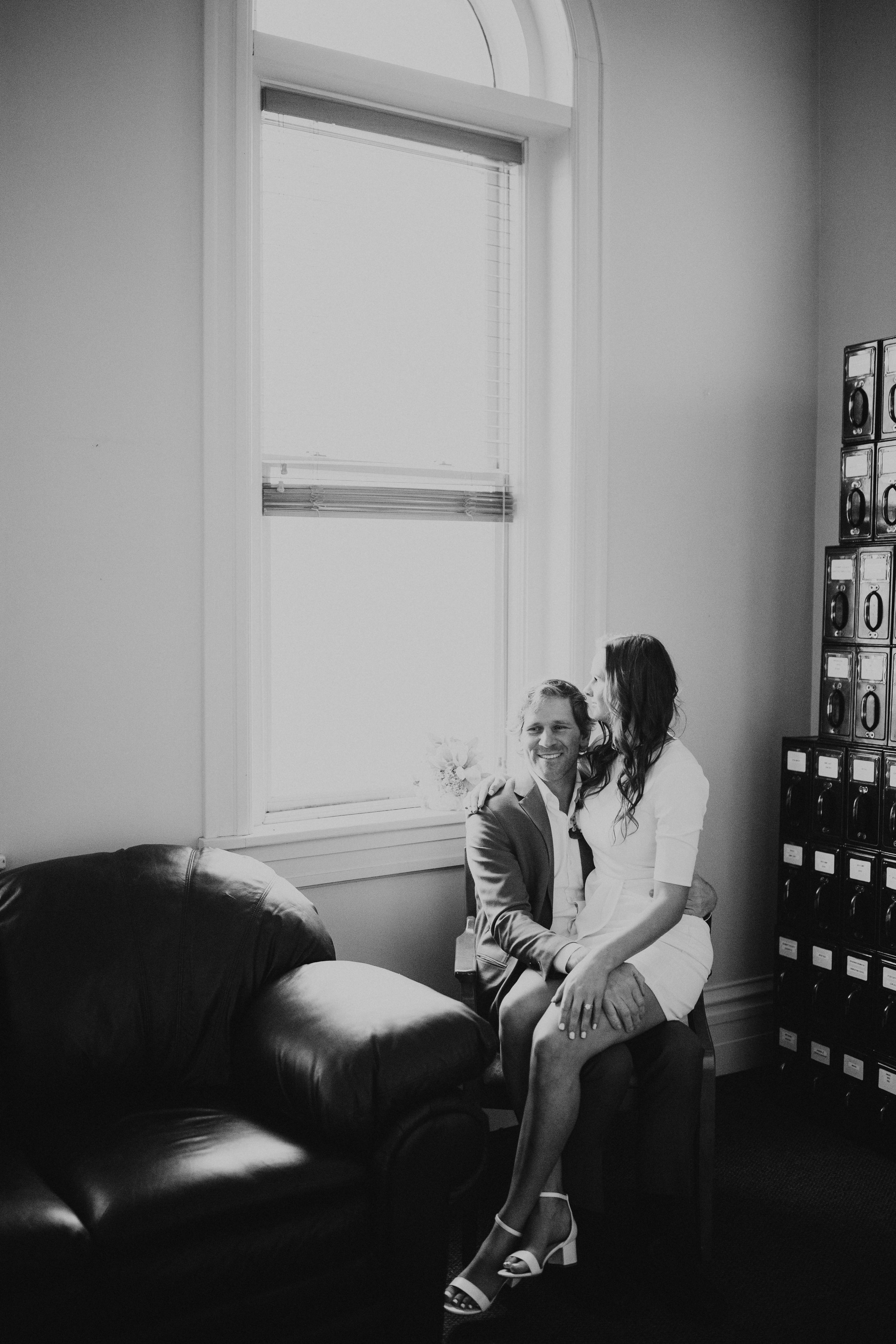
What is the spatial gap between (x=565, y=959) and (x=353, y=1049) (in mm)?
609

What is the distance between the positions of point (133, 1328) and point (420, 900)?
57.3 inches

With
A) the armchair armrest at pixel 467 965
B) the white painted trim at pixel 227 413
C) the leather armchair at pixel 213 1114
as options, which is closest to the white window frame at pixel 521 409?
the white painted trim at pixel 227 413

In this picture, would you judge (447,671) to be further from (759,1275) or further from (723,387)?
(759,1275)

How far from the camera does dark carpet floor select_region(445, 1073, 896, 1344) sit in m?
2.24

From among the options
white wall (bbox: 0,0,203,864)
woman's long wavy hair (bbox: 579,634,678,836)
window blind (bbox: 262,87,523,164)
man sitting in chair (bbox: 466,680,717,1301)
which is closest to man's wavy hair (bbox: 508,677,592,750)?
man sitting in chair (bbox: 466,680,717,1301)

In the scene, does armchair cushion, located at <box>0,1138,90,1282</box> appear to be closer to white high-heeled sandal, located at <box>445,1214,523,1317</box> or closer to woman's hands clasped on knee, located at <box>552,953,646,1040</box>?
white high-heeled sandal, located at <box>445,1214,523,1317</box>

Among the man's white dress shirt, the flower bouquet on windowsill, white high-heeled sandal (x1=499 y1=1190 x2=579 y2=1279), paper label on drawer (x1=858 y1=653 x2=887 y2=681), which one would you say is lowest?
white high-heeled sandal (x1=499 y1=1190 x2=579 y2=1279)

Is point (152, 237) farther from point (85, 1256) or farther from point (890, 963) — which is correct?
point (890, 963)

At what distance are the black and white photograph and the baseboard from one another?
0.02m

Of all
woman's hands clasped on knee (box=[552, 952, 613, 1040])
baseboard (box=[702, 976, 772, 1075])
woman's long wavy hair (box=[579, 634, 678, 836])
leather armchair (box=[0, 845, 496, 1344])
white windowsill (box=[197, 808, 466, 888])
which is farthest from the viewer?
baseboard (box=[702, 976, 772, 1075])

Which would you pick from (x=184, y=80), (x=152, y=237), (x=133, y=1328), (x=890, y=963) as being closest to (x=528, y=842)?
(x=890, y=963)

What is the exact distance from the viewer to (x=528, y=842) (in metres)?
2.68

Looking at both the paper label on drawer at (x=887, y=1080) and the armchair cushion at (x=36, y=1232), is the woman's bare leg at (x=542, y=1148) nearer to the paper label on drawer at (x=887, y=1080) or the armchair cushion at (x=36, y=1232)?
the armchair cushion at (x=36, y=1232)

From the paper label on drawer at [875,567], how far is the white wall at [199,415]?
56 cm
